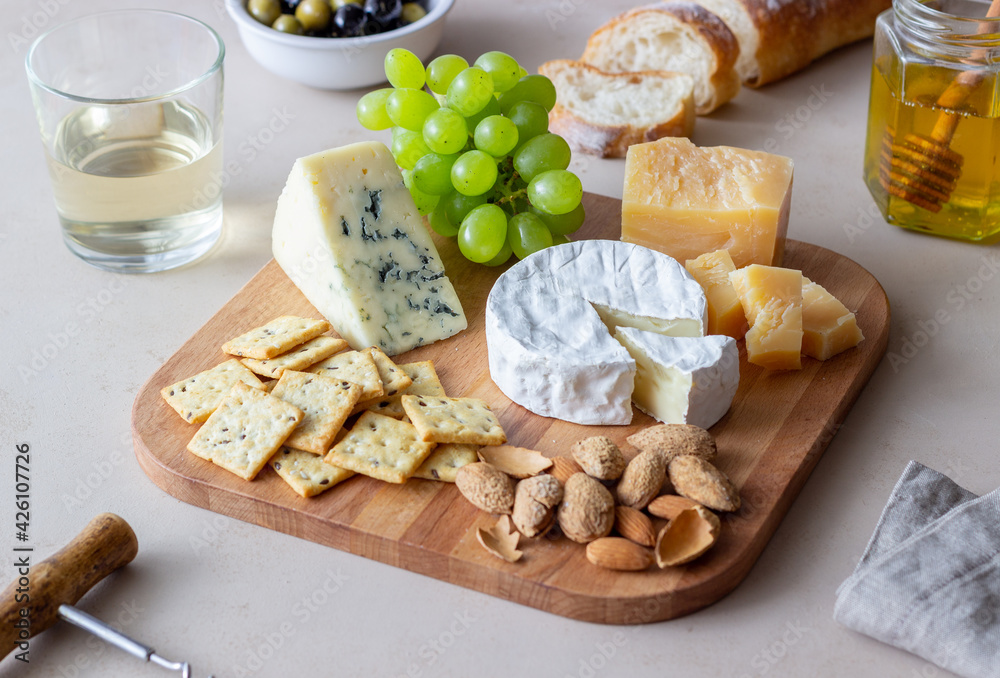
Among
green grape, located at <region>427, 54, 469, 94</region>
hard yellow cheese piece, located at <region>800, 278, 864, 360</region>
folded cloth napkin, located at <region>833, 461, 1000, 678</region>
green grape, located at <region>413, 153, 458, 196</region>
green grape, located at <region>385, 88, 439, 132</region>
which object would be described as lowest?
folded cloth napkin, located at <region>833, 461, 1000, 678</region>

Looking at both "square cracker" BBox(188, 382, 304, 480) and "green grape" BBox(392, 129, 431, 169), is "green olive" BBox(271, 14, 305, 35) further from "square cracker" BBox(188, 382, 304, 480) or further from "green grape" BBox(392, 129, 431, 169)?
"square cracker" BBox(188, 382, 304, 480)

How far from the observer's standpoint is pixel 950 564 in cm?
138

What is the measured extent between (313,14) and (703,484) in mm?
1594

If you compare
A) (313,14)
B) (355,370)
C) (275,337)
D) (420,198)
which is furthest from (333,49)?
(355,370)

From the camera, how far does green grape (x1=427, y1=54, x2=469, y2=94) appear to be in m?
1.99

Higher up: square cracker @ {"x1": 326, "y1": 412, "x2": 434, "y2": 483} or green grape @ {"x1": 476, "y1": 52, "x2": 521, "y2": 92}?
green grape @ {"x1": 476, "y1": 52, "x2": 521, "y2": 92}

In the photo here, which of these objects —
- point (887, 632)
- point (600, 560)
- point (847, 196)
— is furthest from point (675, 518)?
point (847, 196)

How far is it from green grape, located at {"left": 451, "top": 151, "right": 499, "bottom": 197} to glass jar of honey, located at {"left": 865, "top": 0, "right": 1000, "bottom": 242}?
2.69ft

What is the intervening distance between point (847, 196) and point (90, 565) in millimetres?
1741

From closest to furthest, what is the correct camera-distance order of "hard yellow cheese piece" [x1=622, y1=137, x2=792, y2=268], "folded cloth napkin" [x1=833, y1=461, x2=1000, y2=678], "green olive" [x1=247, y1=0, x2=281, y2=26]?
"folded cloth napkin" [x1=833, y1=461, x2=1000, y2=678]
"hard yellow cheese piece" [x1=622, y1=137, x2=792, y2=268]
"green olive" [x1=247, y1=0, x2=281, y2=26]

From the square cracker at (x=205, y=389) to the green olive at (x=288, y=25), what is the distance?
3.54 ft

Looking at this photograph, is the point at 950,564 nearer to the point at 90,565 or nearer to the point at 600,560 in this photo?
the point at 600,560

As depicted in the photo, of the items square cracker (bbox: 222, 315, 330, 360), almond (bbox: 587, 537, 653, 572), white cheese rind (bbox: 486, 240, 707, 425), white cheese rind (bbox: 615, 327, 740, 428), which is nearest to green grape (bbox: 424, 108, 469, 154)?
white cheese rind (bbox: 486, 240, 707, 425)

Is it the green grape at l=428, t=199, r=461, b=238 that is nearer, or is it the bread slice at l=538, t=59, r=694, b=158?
the green grape at l=428, t=199, r=461, b=238
